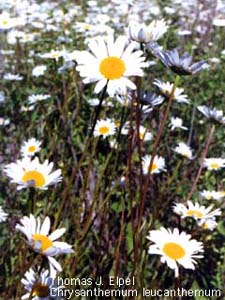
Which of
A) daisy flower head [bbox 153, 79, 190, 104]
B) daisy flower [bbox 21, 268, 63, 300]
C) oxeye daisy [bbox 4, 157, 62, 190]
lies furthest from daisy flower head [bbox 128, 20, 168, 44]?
daisy flower [bbox 21, 268, 63, 300]

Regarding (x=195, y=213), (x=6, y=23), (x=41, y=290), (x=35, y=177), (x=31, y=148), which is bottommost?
(x=41, y=290)

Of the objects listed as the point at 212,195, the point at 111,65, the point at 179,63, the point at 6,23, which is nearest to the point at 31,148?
the point at 212,195

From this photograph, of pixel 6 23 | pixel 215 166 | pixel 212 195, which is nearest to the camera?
pixel 212 195

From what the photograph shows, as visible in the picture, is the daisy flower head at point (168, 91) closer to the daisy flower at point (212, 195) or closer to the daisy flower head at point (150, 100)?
the daisy flower head at point (150, 100)

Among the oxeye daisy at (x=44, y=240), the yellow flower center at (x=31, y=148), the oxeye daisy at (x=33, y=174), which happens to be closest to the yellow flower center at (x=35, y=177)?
the oxeye daisy at (x=33, y=174)

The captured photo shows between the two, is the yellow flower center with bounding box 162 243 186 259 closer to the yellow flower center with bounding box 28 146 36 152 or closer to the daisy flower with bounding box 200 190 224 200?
the daisy flower with bounding box 200 190 224 200

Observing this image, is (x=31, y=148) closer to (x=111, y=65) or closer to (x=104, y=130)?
(x=104, y=130)

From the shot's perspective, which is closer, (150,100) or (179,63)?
(179,63)
